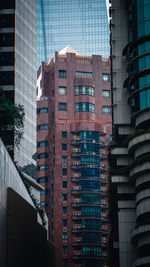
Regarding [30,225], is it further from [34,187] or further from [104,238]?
[104,238]

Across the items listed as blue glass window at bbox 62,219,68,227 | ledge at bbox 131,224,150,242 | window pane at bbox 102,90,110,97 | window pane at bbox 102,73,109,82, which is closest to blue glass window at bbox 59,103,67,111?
window pane at bbox 102,90,110,97

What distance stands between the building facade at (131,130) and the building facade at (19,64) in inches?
1178

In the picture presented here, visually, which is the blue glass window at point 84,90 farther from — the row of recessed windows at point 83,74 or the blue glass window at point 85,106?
the row of recessed windows at point 83,74

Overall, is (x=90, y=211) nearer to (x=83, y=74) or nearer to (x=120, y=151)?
(x=83, y=74)

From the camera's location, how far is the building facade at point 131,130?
59312mm

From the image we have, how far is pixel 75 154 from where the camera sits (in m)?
144

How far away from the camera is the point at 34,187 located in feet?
346

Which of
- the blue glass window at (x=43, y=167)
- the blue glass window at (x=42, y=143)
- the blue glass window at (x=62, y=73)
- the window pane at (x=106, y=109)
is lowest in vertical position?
the blue glass window at (x=43, y=167)

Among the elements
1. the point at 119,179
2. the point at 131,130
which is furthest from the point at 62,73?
the point at 119,179

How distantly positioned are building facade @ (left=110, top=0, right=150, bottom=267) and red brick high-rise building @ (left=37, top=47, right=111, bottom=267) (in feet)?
222

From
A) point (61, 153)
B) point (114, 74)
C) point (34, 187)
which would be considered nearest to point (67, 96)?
point (61, 153)

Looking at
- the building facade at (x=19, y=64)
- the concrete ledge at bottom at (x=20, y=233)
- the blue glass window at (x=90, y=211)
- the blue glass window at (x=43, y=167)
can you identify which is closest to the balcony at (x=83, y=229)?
the blue glass window at (x=90, y=211)

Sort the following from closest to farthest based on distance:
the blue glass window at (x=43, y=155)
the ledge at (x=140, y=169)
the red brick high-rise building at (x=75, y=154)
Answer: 1. the ledge at (x=140, y=169)
2. the red brick high-rise building at (x=75, y=154)
3. the blue glass window at (x=43, y=155)

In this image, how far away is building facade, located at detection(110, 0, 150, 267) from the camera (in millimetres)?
59312
